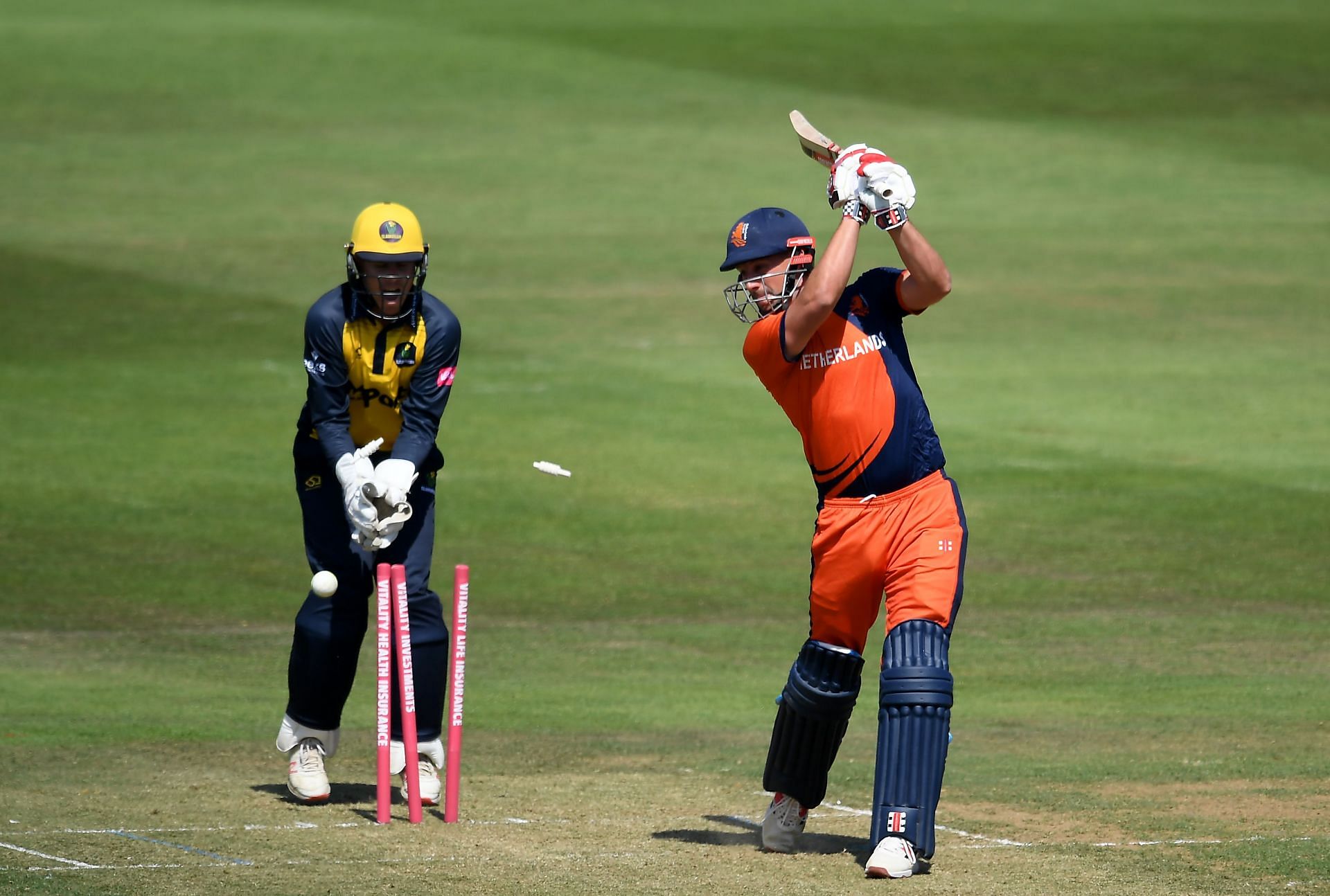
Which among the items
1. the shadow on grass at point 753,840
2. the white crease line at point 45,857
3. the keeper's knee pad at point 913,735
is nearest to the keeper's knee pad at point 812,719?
the shadow on grass at point 753,840

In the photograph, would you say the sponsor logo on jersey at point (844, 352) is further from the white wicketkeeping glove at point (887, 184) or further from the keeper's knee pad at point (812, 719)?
the keeper's knee pad at point (812, 719)

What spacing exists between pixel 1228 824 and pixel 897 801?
145 cm

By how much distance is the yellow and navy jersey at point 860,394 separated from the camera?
771 cm

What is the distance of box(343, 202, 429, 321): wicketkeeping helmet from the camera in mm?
8547

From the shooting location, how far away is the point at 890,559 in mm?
7691

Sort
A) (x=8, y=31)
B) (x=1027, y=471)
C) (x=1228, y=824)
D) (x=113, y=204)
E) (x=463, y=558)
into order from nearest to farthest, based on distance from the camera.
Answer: (x=1228, y=824)
(x=463, y=558)
(x=1027, y=471)
(x=113, y=204)
(x=8, y=31)

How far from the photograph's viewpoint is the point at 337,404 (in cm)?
868

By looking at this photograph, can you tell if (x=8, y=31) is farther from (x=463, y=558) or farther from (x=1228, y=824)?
(x=1228, y=824)

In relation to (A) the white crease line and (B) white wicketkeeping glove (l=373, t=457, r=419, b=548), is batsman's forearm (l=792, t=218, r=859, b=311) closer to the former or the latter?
(B) white wicketkeeping glove (l=373, t=457, r=419, b=548)

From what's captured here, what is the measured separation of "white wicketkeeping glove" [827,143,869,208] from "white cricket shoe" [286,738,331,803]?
2.92m

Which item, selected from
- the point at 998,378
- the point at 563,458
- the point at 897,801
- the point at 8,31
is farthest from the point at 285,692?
the point at 8,31

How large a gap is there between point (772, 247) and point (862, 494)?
0.89 metres

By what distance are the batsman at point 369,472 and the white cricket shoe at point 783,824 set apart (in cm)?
134

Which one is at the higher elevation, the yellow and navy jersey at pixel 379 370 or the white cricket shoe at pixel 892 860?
the yellow and navy jersey at pixel 379 370
